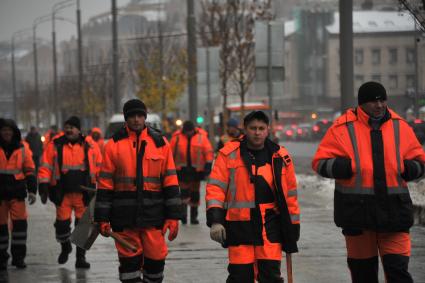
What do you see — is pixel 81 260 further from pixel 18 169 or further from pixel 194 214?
pixel 194 214

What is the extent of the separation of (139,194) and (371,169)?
7.24 ft

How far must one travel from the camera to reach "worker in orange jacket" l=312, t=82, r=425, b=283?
827 centimetres

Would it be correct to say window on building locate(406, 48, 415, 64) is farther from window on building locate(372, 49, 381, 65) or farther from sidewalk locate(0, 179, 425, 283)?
sidewalk locate(0, 179, 425, 283)

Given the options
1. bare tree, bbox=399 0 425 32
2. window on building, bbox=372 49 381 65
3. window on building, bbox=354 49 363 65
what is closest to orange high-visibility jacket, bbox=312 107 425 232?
bare tree, bbox=399 0 425 32

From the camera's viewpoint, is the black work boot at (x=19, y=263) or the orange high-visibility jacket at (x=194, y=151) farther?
the orange high-visibility jacket at (x=194, y=151)

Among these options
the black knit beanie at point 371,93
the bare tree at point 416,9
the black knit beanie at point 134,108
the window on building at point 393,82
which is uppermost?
the bare tree at point 416,9

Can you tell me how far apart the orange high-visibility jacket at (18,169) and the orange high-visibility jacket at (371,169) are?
5.71m

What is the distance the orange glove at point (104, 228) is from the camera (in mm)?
9562

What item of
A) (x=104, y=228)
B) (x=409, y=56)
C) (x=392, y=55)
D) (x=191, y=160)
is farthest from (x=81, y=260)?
(x=392, y=55)

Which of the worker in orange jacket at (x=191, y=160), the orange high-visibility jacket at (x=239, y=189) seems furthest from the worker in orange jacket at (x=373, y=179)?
the worker in orange jacket at (x=191, y=160)

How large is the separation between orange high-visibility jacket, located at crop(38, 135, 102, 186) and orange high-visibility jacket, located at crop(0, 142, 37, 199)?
0.75 ft

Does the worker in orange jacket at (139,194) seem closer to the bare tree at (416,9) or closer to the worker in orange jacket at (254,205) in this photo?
the worker in orange jacket at (254,205)

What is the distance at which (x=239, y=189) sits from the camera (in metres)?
8.54

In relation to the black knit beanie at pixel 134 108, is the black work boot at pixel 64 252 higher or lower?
lower
